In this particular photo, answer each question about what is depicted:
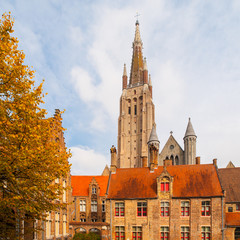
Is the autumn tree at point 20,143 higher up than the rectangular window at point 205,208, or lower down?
higher up

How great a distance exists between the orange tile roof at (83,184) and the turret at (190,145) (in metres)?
22.5

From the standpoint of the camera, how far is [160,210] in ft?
96.4

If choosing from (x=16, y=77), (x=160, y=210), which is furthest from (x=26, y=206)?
(x=160, y=210)

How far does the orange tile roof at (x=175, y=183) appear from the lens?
2920 centimetres

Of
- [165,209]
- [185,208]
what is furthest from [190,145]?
[165,209]

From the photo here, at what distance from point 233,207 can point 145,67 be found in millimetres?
61038

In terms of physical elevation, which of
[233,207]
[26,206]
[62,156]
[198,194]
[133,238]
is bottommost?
[133,238]

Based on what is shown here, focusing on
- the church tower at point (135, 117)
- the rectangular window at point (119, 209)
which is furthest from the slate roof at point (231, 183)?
the church tower at point (135, 117)

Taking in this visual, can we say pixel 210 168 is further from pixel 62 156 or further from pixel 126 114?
pixel 126 114

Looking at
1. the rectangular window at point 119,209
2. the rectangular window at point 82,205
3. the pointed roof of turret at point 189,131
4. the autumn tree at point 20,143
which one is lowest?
the rectangular window at point 82,205

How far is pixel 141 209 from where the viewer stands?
29906 mm

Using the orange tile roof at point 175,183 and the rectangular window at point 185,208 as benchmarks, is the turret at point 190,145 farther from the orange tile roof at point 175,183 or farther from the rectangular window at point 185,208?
the rectangular window at point 185,208

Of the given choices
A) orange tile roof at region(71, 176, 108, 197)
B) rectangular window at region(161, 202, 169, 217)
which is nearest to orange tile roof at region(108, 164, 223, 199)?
rectangular window at region(161, 202, 169, 217)

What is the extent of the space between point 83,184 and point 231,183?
2112 centimetres
